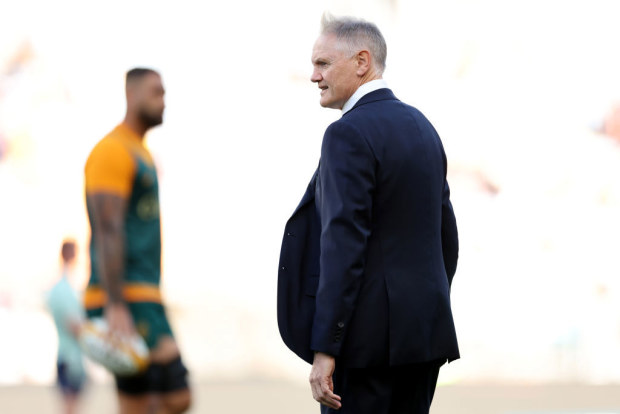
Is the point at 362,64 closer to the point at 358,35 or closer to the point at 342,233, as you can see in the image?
the point at 358,35

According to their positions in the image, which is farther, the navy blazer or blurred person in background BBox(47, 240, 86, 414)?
blurred person in background BBox(47, 240, 86, 414)

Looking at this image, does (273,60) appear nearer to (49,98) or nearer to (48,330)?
(49,98)

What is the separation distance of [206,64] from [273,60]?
1.53 ft

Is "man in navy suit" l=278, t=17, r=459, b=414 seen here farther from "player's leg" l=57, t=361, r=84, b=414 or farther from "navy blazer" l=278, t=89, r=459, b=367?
"player's leg" l=57, t=361, r=84, b=414

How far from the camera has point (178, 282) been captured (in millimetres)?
7992

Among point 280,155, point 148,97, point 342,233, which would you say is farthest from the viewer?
point 280,155

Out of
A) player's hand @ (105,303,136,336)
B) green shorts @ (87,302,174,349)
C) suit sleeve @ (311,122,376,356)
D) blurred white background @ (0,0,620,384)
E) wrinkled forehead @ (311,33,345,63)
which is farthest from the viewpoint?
blurred white background @ (0,0,620,384)

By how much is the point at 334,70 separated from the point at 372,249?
1.53 feet

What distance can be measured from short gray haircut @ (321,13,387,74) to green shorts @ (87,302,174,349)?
110 centimetres

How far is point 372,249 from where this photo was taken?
9.04 feet

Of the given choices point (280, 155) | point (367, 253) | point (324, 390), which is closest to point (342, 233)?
point (367, 253)

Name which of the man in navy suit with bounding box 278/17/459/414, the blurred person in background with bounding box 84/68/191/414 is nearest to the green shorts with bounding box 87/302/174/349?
the blurred person in background with bounding box 84/68/191/414

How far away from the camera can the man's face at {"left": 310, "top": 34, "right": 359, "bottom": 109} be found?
287cm

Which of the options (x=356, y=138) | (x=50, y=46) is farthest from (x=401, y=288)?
(x=50, y=46)
